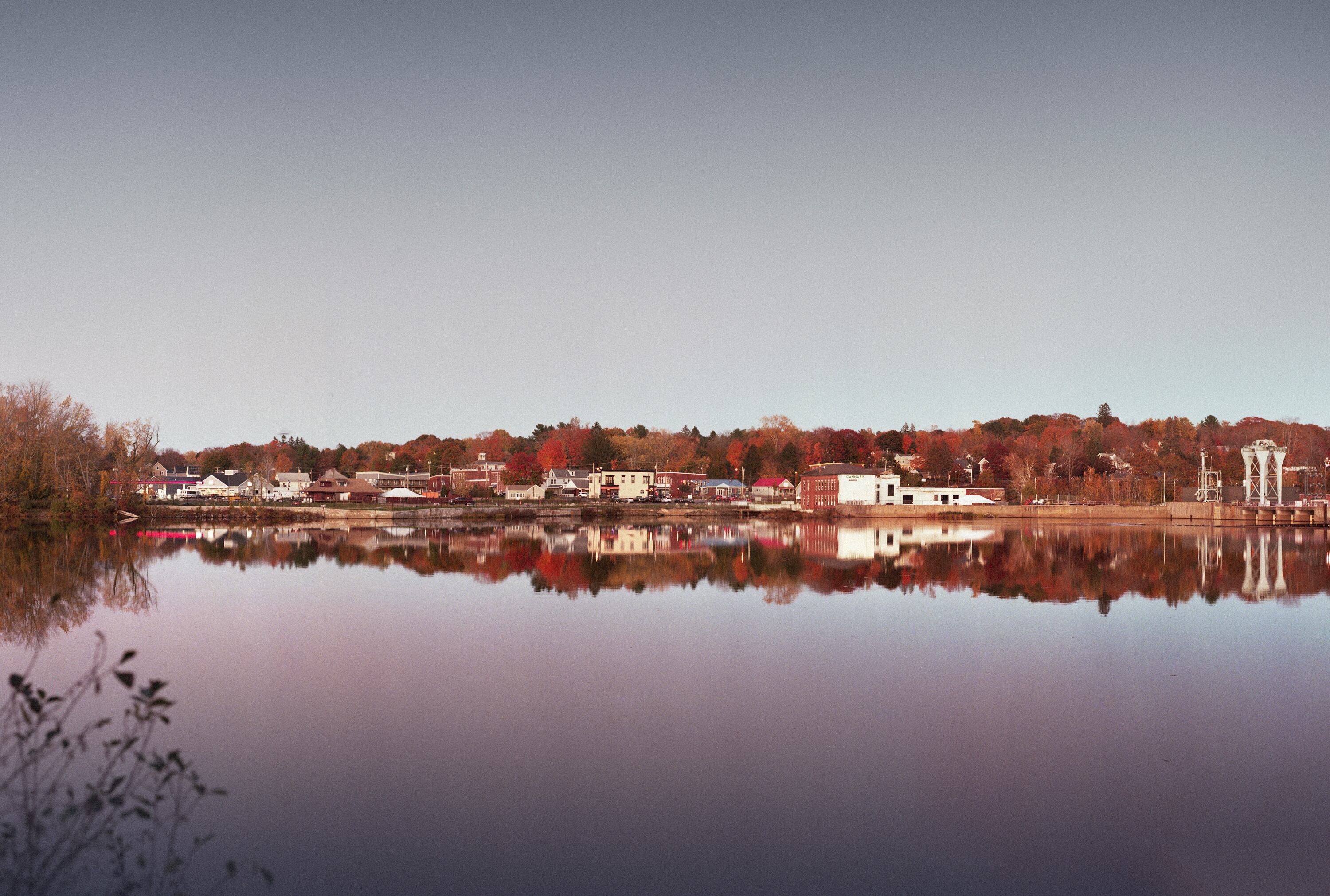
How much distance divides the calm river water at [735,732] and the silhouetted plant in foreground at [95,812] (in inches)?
12.3

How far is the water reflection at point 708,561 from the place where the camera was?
20.2 m

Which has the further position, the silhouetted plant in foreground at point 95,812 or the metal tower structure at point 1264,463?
the metal tower structure at point 1264,463

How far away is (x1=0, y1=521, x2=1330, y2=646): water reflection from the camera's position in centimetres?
2016

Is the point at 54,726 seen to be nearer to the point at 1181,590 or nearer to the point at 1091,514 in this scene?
the point at 1181,590

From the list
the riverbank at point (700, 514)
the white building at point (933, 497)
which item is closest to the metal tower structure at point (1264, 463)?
the riverbank at point (700, 514)

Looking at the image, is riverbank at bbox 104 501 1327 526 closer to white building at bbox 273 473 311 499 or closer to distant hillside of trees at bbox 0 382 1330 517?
distant hillside of trees at bbox 0 382 1330 517

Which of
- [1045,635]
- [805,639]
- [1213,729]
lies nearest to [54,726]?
[805,639]

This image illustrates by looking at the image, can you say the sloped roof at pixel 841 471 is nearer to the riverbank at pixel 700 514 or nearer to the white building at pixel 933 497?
the white building at pixel 933 497

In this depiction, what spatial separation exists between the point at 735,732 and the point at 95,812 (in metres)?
5.38

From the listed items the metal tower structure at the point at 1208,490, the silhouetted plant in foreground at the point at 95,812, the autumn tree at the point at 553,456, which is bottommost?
the silhouetted plant in foreground at the point at 95,812

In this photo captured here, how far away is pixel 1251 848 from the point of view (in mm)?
6324

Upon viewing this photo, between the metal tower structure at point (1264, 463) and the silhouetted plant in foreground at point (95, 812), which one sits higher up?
the metal tower structure at point (1264, 463)

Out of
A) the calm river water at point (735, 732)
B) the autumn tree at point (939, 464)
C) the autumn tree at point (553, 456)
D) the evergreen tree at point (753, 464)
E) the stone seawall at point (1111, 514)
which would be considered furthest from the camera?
the autumn tree at point (553, 456)

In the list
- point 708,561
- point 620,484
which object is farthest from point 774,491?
point 708,561
